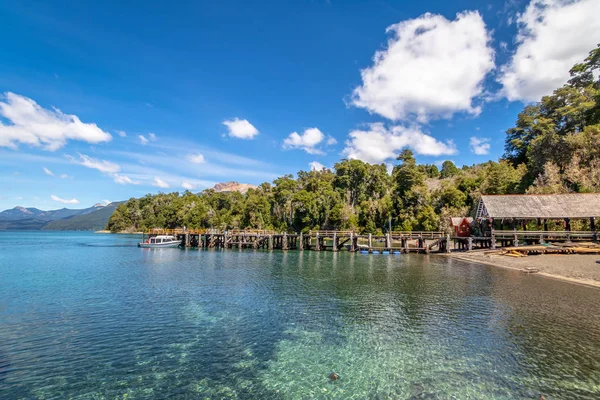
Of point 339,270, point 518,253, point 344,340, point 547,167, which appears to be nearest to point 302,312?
point 344,340

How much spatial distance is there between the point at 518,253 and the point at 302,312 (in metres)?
32.2

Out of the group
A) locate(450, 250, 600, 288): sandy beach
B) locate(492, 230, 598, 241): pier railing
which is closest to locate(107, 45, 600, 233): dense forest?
locate(492, 230, 598, 241): pier railing

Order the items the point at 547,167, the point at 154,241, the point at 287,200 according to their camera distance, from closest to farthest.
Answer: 1. the point at 547,167
2. the point at 154,241
3. the point at 287,200

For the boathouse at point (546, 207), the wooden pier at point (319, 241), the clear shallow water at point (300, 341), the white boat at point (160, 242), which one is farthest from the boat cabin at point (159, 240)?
the boathouse at point (546, 207)

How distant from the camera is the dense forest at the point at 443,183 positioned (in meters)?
49.6

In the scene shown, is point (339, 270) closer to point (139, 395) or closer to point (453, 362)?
point (453, 362)

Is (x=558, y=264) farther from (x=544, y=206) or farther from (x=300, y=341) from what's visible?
(x=300, y=341)

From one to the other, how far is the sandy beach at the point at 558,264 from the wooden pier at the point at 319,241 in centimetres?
1057

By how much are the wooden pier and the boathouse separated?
8566 mm

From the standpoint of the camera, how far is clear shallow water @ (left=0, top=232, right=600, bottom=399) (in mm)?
9133

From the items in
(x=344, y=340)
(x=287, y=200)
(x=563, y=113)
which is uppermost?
(x=563, y=113)

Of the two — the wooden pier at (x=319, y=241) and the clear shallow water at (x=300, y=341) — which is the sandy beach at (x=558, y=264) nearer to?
the clear shallow water at (x=300, y=341)

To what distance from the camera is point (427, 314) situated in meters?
16.0

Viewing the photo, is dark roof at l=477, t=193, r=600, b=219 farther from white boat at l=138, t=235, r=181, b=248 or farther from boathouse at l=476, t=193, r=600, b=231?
white boat at l=138, t=235, r=181, b=248
